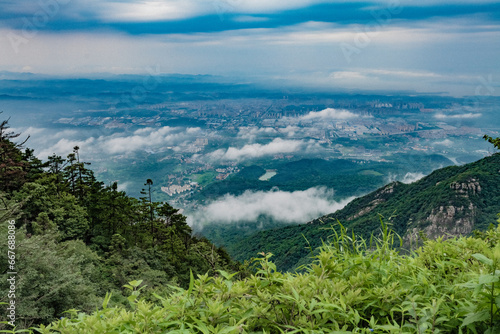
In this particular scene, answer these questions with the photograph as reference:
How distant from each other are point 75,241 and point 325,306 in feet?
→ 53.4

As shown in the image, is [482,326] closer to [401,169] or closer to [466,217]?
[466,217]

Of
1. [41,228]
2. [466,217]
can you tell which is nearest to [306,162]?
[466,217]

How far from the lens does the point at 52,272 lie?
7691 millimetres

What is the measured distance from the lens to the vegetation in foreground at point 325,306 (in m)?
1.22

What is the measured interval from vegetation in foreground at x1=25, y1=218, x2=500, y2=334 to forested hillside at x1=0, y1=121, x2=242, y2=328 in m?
0.87

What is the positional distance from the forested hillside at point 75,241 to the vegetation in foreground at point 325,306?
0.87m

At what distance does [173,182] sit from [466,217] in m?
130

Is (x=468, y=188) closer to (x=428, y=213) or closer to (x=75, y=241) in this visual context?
(x=428, y=213)

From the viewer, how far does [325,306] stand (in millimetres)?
1348

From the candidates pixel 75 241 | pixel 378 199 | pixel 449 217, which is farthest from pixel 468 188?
pixel 75 241
